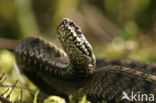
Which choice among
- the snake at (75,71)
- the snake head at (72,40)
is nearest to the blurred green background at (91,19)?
the snake at (75,71)

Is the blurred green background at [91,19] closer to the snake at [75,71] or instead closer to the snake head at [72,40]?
the snake at [75,71]

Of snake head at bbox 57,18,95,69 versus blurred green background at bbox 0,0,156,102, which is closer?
snake head at bbox 57,18,95,69

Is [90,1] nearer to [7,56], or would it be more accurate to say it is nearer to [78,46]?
[7,56]

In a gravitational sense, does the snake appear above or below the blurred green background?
below

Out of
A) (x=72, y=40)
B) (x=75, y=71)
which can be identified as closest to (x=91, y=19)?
(x=75, y=71)

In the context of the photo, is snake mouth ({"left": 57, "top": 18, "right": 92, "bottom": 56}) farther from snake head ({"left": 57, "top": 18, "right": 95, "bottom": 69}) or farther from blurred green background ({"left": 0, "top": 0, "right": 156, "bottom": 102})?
blurred green background ({"left": 0, "top": 0, "right": 156, "bottom": 102})

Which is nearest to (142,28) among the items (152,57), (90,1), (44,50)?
(90,1)

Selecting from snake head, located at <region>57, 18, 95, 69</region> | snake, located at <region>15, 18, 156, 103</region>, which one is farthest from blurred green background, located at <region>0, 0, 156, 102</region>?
snake head, located at <region>57, 18, 95, 69</region>

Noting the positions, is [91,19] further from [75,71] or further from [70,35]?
[70,35]
